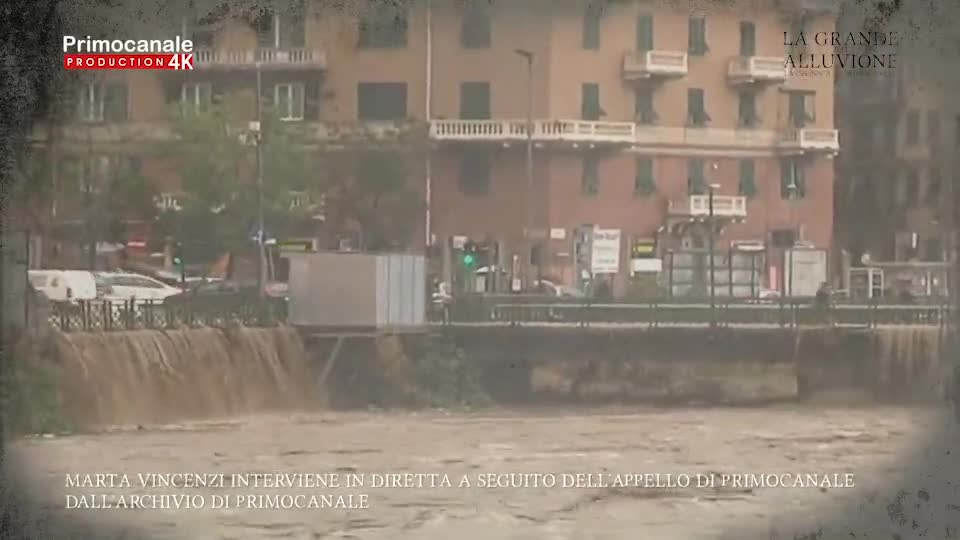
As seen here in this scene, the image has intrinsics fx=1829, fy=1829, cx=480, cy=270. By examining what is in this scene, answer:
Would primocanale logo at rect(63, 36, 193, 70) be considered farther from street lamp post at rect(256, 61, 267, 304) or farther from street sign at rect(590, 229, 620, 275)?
street sign at rect(590, 229, 620, 275)

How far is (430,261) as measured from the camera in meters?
6.63

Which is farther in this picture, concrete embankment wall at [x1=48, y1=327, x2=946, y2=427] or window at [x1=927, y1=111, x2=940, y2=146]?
concrete embankment wall at [x1=48, y1=327, x2=946, y2=427]

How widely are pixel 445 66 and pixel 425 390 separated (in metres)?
1.59

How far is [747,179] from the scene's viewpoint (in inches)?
255

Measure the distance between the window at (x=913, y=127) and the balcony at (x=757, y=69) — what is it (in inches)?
17.7

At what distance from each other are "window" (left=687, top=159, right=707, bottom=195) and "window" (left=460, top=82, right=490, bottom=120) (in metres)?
0.79

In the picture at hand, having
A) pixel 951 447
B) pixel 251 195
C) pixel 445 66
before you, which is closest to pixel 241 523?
pixel 251 195

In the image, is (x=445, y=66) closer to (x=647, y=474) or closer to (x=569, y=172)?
(x=569, y=172)

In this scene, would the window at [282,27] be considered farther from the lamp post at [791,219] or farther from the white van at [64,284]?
the lamp post at [791,219]

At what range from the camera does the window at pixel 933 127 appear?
6145mm

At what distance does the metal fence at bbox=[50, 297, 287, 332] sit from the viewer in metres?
6.55

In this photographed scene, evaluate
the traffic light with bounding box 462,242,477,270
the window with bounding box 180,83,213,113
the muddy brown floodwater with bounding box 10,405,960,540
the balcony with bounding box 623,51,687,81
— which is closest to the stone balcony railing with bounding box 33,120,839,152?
the window with bounding box 180,83,213,113

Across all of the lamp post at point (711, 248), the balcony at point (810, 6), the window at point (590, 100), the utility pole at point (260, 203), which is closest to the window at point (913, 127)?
the balcony at point (810, 6)

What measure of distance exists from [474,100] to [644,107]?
617 millimetres
